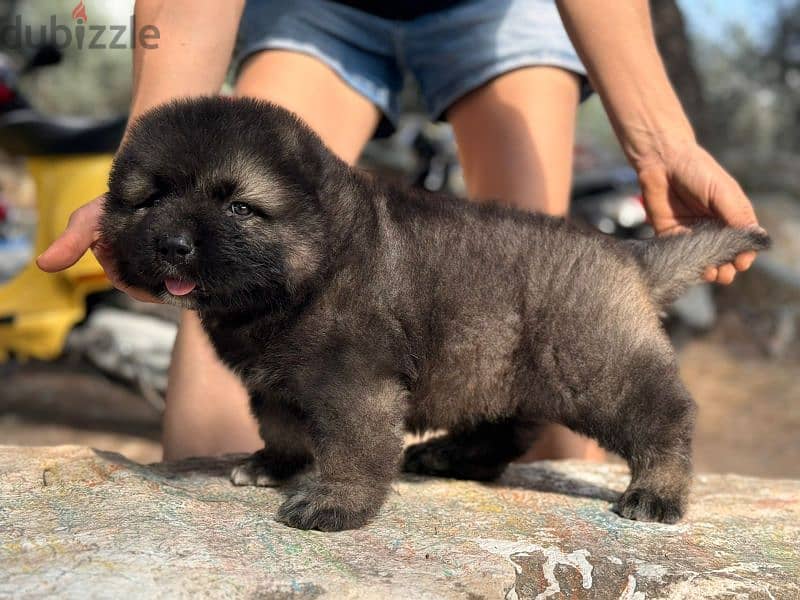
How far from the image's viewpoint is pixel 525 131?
→ 4035 mm

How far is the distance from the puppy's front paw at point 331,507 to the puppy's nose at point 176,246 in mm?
808

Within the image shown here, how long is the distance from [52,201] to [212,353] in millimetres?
3108

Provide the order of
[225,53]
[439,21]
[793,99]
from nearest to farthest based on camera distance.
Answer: [225,53]
[439,21]
[793,99]

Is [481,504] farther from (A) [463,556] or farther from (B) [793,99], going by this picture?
(B) [793,99]

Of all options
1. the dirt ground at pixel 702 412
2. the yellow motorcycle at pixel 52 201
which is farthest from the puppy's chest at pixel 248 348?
the dirt ground at pixel 702 412

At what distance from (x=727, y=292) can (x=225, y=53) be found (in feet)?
31.7

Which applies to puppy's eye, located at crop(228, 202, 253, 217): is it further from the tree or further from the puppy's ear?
the tree

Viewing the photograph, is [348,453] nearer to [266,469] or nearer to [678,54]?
[266,469]

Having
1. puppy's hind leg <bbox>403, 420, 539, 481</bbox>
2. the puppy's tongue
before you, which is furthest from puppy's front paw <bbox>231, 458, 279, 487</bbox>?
the puppy's tongue

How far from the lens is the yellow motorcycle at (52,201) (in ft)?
20.3

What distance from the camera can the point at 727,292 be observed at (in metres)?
11.8

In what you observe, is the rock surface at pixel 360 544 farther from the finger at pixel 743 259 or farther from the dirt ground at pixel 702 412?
the dirt ground at pixel 702 412

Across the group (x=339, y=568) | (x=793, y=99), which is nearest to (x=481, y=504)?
(x=339, y=568)

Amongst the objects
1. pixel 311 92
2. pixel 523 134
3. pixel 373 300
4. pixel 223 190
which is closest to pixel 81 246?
pixel 223 190
